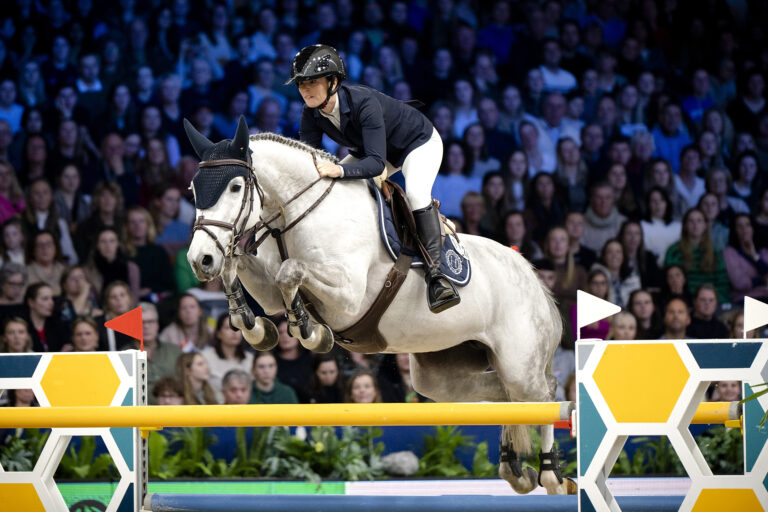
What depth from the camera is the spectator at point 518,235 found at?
755 cm

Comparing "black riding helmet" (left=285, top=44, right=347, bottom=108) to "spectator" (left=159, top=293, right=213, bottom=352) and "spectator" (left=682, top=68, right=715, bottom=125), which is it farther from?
"spectator" (left=682, top=68, right=715, bottom=125)

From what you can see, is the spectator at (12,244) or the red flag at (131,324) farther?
the spectator at (12,244)

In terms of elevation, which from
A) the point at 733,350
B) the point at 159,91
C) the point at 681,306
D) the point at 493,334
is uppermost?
the point at 159,91

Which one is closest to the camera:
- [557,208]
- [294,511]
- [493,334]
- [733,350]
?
[733,350]

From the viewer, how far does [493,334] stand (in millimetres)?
4770

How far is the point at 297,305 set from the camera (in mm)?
3922

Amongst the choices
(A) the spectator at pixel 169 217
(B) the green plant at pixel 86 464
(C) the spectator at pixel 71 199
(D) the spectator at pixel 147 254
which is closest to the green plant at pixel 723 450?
(B) the green plant at pixel 86 464

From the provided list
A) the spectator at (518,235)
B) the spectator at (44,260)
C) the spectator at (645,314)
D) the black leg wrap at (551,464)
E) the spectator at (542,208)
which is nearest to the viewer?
the black leg wrap at (551,464)

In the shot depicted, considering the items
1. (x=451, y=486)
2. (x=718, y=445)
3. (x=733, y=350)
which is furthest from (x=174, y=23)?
(x=733, y=350)

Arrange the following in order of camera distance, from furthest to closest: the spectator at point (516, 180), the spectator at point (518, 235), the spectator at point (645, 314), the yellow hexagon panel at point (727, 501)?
the spectator at point (516, 180)
the spectator at point (518, 235)
the spectator at point (645, 314)
the yellow hexagon panel at point (727, 501)

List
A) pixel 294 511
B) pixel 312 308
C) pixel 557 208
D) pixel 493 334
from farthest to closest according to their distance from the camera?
pixel 557 208 < pixel 493 334 < pixel 312 308 < pixel 294 511

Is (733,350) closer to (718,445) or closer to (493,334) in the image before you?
(493,334)

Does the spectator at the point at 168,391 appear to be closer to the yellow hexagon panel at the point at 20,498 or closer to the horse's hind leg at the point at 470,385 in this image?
the horse's hind leg at the point at 470,385

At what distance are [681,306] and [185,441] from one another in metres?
3.92
